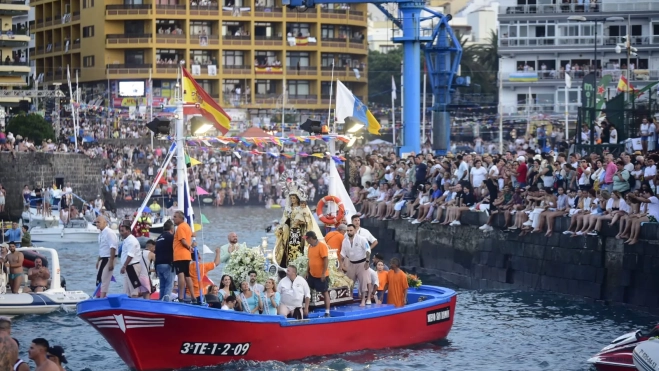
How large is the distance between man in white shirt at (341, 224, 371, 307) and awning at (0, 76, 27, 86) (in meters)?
57.2

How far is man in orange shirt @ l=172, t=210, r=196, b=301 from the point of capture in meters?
23.0

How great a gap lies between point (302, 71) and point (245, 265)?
Answer: 72776 millimetres

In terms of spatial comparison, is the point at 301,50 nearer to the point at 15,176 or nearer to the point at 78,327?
the point at 15,176

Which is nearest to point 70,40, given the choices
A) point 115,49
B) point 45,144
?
point 115,49

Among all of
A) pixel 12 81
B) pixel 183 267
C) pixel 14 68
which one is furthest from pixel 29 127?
pixel 183 267

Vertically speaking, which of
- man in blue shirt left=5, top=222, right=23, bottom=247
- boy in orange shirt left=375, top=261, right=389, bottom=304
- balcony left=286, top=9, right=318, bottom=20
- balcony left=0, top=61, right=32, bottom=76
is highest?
balcony left=286, top=9, right=318, bottom=20

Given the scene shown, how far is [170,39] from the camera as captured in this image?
93.1 metres

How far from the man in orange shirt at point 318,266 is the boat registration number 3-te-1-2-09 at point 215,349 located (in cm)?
209

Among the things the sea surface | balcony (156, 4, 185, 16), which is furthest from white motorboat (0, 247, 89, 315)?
balcony (156, 4, 185, 16)

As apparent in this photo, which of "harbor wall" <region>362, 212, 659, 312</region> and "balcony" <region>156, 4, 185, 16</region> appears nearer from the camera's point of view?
"harbor wall" <region>362, 212, 659, 312</region>

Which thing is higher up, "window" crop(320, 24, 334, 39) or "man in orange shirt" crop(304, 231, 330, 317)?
"window" crop(320, 24, 334, 39)

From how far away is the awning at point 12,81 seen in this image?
79.6 m

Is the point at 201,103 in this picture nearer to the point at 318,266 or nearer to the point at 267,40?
the point at 318,266

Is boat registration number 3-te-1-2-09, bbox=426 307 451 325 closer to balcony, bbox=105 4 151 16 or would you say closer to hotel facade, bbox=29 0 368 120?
hotel facade, bbox=29 0 368 120
